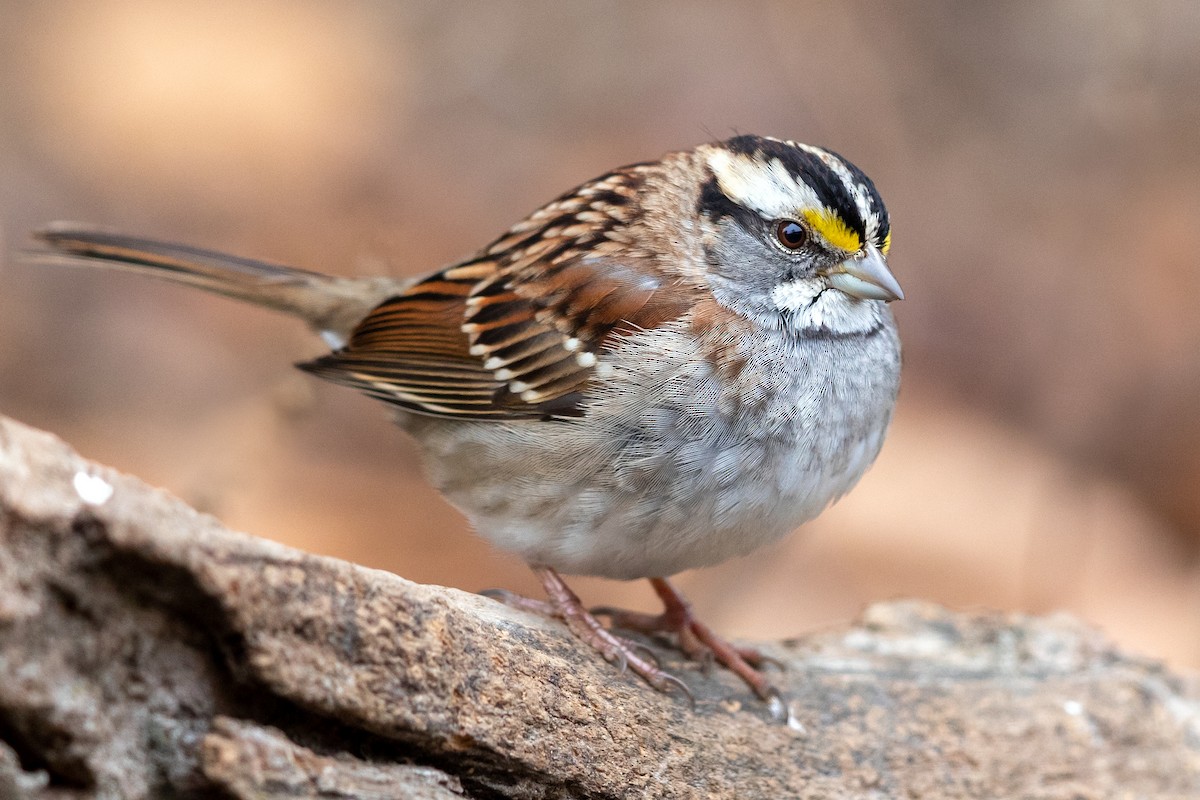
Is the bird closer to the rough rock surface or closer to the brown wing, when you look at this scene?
the brown wing

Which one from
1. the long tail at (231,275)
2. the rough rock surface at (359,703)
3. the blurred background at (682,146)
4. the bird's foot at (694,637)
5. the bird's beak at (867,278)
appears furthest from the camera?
the blurred background at (682,146)

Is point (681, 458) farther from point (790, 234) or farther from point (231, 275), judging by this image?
point (231, 275)

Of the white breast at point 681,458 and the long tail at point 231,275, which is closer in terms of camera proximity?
the white breast at point 681,458

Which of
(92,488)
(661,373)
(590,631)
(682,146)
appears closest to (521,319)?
(661,373)

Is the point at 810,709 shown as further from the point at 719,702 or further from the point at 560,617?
the point at 560,617

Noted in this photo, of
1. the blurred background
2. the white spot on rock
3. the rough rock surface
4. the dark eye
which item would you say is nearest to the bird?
the dark eye

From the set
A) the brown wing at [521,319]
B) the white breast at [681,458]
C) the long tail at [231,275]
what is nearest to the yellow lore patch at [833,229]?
the white breast at [681,458]

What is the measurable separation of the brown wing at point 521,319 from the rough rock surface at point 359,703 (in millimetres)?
546

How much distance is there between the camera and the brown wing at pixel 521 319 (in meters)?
2.60

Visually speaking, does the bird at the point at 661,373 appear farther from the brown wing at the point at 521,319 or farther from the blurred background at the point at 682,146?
the blurred background at the point at 682,146

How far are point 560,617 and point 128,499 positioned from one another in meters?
1.18

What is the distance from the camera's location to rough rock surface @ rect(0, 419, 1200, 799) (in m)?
1.48

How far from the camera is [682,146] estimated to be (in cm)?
596

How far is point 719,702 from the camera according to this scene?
2602 mm
